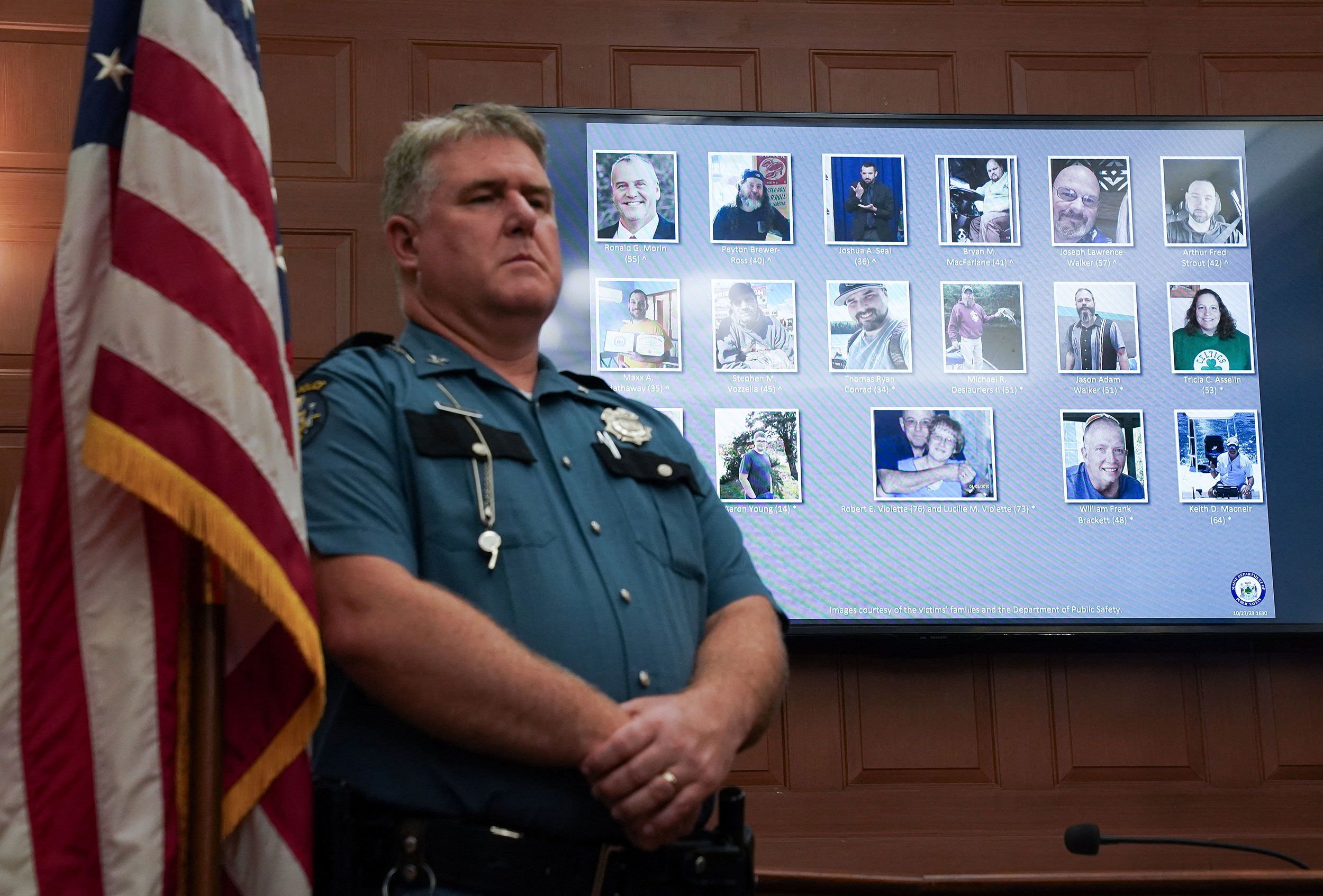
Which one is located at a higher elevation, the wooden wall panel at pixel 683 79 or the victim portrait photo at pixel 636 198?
the wooden wall panel at pixel 683 79

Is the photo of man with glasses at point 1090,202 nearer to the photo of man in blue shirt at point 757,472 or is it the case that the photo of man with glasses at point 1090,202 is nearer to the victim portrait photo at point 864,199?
the victim portrait photo at point 864,199

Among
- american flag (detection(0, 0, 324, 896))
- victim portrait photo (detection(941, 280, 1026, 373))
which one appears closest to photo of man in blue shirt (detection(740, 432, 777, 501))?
victim portrait photo (detection(941, 280, 1026, 373))

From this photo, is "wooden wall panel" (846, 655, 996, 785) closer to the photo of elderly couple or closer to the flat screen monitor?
the flat screen monitor

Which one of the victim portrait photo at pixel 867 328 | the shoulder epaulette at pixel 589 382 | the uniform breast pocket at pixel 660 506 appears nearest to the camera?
the uniform breast pocket at pixel 660 506

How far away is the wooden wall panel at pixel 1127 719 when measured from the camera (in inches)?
136

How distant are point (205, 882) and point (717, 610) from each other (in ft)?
2.55

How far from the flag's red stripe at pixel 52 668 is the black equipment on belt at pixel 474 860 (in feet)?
0.82

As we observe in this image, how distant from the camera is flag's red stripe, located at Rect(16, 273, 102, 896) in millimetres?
1489

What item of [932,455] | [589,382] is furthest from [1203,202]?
[589,382]

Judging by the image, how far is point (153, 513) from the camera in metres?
1.59

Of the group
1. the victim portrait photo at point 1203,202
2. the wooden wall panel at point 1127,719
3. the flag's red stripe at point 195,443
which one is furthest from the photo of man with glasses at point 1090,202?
the flag's red stripe at point 195,443

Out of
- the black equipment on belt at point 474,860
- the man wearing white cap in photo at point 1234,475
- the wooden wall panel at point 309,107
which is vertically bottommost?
the black equipment on belt at point 474,860

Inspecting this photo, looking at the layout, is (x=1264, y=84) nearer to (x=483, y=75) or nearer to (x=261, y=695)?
(x=483, y=75)

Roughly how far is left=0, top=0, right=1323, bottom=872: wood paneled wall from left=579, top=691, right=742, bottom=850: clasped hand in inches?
67.6
